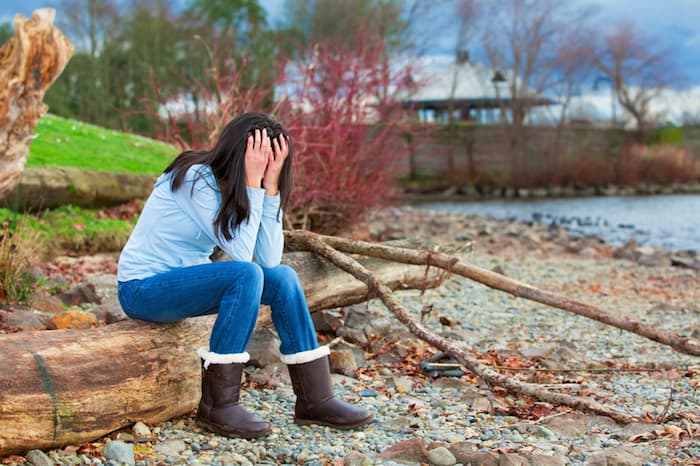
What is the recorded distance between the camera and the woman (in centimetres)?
332

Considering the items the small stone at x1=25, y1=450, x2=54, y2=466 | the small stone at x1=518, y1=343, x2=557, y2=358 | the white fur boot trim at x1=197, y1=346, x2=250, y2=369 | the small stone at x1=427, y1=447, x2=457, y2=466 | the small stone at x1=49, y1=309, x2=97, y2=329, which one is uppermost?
the white fur boot trim at x1=197, y1=346, x2=250, y2=369

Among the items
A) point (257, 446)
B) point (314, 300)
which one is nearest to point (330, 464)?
point (257, 446)

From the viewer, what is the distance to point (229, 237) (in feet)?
11.0

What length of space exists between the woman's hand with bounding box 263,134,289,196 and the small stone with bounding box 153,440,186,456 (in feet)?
4.01

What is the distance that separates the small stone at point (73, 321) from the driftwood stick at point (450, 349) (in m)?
1.42

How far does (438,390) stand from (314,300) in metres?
1.11

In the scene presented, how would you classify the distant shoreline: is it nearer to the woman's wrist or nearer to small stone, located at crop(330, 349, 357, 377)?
small stone, located at crop(330, 349, 357, 377)

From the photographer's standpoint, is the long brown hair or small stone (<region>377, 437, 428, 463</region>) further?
the long brown hair

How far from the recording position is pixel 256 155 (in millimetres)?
3365

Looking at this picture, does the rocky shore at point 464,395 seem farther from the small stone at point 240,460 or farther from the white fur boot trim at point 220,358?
the white fur boot trim at point 220,358

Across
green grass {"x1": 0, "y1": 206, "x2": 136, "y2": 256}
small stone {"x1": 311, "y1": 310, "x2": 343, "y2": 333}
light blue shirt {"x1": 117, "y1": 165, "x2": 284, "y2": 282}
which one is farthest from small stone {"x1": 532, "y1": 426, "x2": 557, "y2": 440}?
green grass {"x1": 0, "y1": 206, "x2": 136, "y2": 256}

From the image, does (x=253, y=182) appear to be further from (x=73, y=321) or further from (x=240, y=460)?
(x=73, y=321)

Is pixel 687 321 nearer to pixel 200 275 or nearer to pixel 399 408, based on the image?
pixel 399 408

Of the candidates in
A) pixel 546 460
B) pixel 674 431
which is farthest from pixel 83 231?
pixel 674 431
